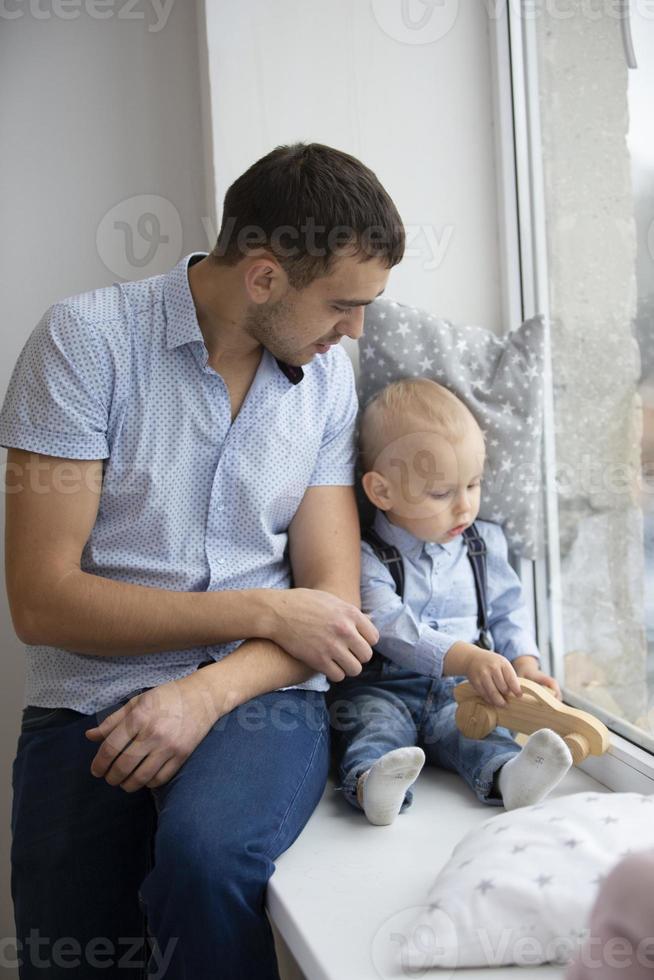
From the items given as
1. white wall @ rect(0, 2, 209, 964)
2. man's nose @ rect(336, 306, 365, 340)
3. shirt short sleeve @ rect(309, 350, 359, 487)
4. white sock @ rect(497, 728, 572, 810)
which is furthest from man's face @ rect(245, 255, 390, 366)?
white sock @ rect(497, 728, 572, 810)

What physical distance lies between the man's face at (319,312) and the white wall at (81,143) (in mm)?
536

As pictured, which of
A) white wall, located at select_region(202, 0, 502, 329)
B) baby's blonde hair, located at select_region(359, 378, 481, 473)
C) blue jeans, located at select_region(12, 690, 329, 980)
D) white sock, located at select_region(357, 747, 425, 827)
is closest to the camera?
blue jeans, located at select_region(12, 690, 329, 980)

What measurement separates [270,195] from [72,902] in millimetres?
1028

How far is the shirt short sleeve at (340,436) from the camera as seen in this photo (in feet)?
5.12

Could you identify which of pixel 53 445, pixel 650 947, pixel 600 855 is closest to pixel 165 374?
pixel 53 445

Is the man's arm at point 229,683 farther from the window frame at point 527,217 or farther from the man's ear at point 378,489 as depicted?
the window frame at point 527,217

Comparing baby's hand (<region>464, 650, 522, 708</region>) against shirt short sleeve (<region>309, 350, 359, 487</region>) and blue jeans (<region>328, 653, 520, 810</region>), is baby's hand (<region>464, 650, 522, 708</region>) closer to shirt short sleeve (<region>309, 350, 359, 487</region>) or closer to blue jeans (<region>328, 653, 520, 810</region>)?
blue jeans (<region>328, 653, 520, 810</region>)

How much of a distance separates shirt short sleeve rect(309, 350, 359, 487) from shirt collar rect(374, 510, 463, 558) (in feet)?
0.35

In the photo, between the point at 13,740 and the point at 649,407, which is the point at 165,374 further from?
the point at 13,740

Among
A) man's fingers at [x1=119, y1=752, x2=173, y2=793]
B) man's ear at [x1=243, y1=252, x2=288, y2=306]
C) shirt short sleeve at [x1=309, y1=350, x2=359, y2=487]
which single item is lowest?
man's fingers at [x1=119, y1=752, x2=173, y2=793]

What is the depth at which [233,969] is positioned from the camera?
110 cm

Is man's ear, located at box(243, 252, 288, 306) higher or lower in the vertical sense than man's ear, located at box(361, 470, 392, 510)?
higher

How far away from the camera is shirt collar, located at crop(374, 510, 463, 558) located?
5.24ft

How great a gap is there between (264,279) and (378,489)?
1.31ft
